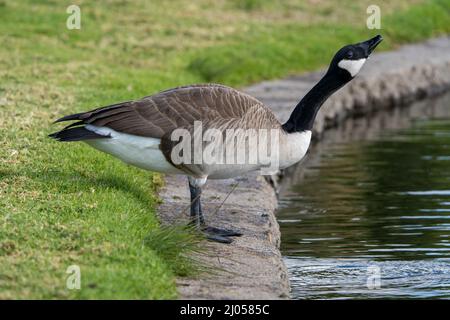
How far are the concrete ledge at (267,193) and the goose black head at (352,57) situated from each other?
4.66 ft

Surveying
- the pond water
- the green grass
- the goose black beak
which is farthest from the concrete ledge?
the goose black beak

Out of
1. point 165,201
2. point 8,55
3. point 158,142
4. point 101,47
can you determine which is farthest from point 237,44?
point 158,142

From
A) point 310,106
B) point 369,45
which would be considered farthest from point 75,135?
point 369,45

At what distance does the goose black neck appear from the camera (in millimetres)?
8008

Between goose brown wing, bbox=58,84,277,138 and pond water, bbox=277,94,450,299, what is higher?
goose brown wing, bbox=58,84,277,138

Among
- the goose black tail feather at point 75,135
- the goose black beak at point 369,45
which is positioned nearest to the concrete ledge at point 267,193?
the goose black tail feather at point 75,135

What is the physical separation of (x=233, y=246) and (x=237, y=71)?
8.96 m

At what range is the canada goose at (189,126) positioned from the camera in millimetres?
7520

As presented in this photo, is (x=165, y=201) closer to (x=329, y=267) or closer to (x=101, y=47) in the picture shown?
(x=329, y=267)

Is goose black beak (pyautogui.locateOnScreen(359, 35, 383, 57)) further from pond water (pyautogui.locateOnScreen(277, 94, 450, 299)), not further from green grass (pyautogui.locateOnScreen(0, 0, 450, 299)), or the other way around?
green grass (pyautogui.locateOnScreen(0, 0, 450, 299))

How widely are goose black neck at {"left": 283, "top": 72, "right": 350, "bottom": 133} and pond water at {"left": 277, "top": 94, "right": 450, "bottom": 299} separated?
3.78 ft

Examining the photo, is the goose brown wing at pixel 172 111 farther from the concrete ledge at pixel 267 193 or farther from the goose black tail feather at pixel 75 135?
the concrete ledge at pixel 267 193

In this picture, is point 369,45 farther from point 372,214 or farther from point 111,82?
point 111,82

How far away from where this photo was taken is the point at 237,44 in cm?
1748
